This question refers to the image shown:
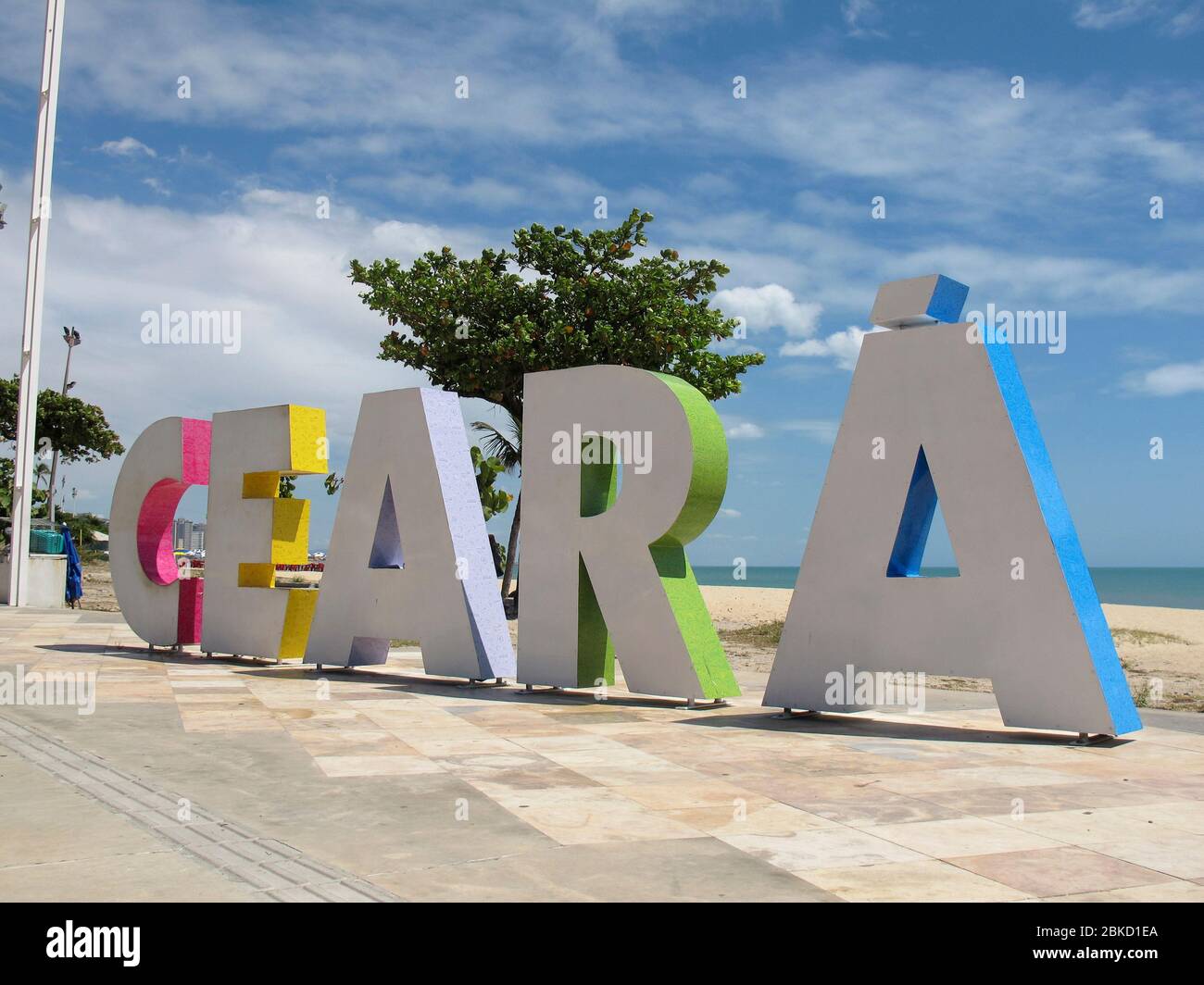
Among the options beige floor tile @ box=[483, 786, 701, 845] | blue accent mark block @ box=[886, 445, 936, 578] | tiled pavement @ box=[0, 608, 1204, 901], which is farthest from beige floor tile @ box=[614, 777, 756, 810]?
blue accent mark block @ box=[886, 445, 936, 578]

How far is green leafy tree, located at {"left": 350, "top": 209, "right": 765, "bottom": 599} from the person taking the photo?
25.1 m

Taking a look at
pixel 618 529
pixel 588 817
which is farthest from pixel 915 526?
pixel 588 817

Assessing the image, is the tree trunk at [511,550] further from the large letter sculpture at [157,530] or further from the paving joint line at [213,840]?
the paving joint line at [213,840]

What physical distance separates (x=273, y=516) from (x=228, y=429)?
1.72 metres

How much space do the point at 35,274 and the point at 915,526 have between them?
23.5 m

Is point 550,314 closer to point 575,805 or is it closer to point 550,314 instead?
point 550,314

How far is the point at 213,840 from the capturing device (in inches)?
225

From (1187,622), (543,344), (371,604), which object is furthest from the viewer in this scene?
(1187,622)

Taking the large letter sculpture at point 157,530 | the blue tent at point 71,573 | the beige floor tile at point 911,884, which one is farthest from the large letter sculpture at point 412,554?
the blue tent at point 71,573

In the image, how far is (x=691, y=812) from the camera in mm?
6566

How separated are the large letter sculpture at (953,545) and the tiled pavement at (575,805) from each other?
596 millimetres

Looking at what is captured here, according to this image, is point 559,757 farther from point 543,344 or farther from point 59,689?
point 543,344

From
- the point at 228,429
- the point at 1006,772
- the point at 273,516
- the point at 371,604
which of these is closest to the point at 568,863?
the point at 1006,772

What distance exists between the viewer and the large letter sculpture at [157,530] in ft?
55.3
